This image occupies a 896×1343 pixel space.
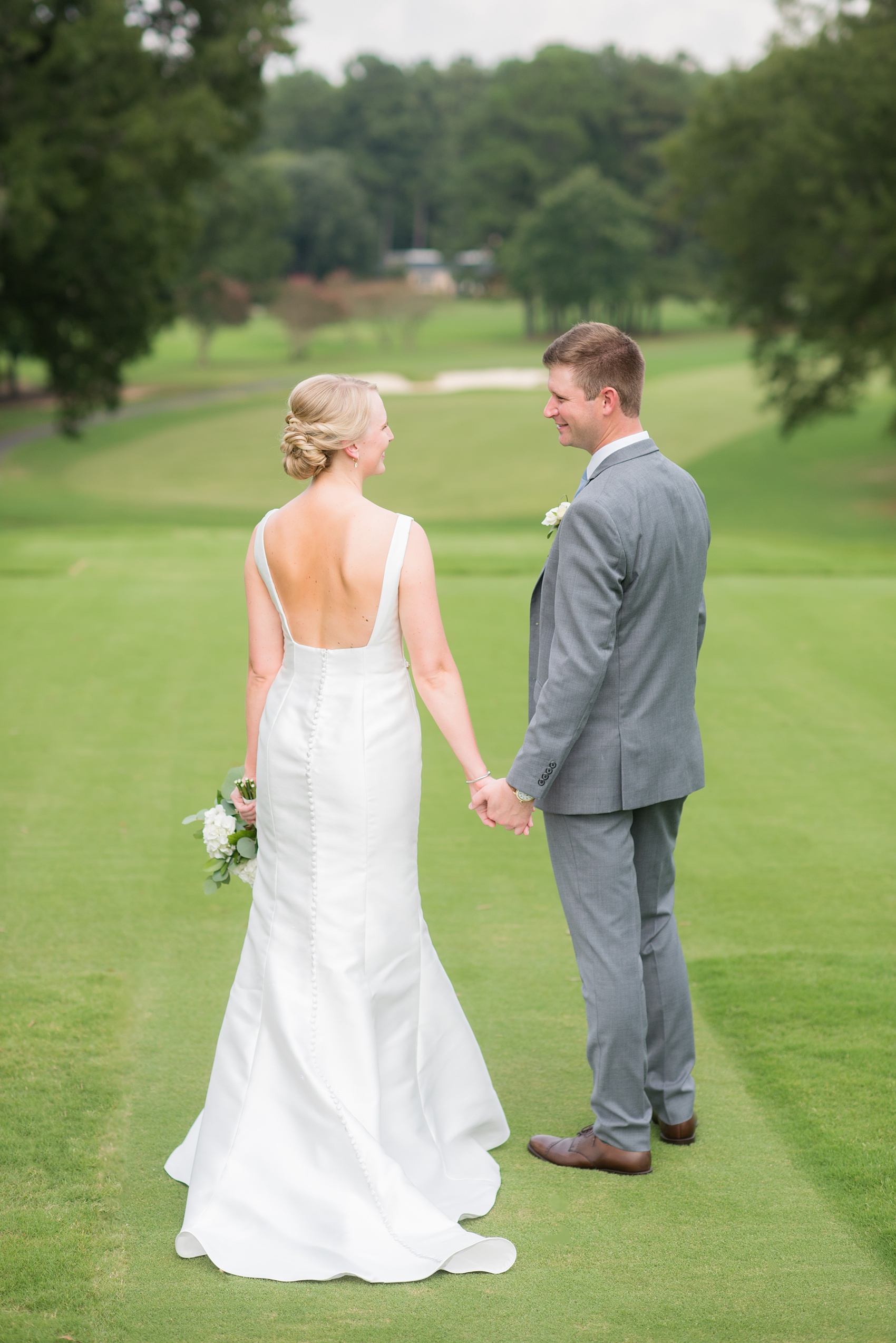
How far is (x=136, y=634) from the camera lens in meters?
9.26

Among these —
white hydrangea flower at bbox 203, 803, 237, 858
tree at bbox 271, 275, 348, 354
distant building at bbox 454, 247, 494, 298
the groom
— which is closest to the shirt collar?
the groom

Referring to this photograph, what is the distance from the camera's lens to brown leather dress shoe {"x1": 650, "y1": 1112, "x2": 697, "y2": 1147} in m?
3.63

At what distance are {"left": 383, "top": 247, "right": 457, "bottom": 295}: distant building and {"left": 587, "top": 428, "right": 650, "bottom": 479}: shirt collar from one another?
88.3 m

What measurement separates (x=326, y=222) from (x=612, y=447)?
89665mm

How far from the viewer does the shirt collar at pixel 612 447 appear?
11.1 ft

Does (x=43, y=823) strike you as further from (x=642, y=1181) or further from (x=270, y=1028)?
(x=642, y=1181)

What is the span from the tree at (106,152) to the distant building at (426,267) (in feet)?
222

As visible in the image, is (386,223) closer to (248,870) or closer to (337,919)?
(248,870)

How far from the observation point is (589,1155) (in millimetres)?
3521

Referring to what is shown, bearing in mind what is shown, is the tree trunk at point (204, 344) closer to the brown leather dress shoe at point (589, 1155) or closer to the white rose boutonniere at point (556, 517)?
the white rose boutonniere at point (556, 517)

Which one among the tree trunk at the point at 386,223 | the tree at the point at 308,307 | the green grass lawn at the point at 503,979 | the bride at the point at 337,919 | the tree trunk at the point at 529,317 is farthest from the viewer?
the tree trunk at the point at 386,223

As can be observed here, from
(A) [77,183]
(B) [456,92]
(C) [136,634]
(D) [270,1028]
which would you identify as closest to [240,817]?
(D) [270,1028]

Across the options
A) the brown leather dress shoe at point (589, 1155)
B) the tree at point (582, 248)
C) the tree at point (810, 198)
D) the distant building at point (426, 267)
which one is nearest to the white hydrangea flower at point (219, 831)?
the brown leather dress shoe at point (589, 1155)

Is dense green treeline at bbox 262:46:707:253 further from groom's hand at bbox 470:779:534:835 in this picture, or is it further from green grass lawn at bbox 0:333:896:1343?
groom's hand at bbox 470:779:534:835
